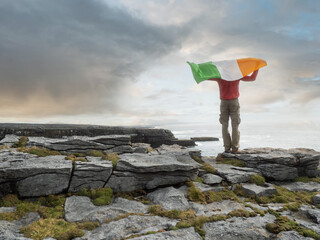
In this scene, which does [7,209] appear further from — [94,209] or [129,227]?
[129,227]

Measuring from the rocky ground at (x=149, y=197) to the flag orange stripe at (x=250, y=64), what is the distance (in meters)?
6.42

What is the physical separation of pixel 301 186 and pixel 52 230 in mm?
13178

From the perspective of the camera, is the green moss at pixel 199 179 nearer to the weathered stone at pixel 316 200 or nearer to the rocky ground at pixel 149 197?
the rocky ground at pixel 149 197

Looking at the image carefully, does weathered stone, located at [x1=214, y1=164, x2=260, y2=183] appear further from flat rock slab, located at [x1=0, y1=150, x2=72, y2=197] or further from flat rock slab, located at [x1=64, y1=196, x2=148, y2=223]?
flat rock slab, located at [x1=0, y1=150, x2=72, y2=197]

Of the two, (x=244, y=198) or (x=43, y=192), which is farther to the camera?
(x=244, y=198)

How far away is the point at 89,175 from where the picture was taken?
386 inches

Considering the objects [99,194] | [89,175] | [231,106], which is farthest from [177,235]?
[231,106]

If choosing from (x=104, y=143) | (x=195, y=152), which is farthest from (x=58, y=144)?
(x=195, y=152)

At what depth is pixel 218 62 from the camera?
16.0m

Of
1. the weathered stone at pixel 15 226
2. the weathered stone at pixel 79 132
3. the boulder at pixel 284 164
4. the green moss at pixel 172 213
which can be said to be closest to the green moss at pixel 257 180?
the boulder at pixel 284 164

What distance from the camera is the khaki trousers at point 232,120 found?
15.4 metres

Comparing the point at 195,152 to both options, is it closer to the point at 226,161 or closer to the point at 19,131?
the point at 226,161

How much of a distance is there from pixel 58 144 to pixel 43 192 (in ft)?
15.6

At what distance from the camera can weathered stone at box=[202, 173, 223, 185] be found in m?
11.3
